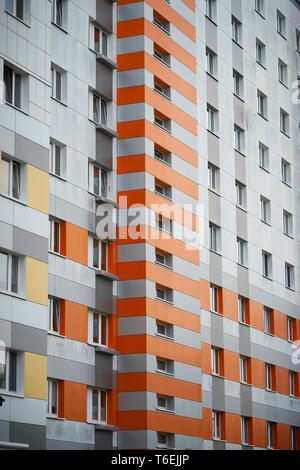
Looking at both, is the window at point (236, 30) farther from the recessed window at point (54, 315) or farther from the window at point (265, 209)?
the recessed window at point (54, 315)

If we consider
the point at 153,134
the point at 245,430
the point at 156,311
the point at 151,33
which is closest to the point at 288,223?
the point at 245,430

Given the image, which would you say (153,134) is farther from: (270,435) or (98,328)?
(270,435)

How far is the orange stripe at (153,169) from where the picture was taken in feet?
139

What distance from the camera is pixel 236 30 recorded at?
53.9 meters

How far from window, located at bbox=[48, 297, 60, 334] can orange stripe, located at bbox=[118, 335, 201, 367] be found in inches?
177

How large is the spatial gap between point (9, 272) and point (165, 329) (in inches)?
433

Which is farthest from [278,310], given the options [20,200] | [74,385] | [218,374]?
[20,200]

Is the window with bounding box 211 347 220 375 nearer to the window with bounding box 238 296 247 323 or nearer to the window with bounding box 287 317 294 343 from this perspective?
the window with bounding box 238 296 247 323

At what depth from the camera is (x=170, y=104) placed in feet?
148

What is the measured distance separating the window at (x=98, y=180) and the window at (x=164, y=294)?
195 inches

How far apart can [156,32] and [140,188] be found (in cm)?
782

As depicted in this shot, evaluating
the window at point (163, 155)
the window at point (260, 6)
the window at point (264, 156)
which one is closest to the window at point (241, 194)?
the window at point (264, 156)
